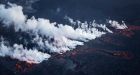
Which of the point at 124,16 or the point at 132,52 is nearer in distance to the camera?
the point at 132,52

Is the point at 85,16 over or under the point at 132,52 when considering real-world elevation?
over

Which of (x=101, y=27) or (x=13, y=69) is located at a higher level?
(x=101, y=27)

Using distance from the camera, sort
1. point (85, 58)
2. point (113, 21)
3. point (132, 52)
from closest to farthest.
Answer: point (85, 58)
point (132, 52)
point (113, 21)

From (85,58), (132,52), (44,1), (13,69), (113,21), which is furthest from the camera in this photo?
(44,1)

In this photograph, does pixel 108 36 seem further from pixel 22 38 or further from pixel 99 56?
pixel 22 38

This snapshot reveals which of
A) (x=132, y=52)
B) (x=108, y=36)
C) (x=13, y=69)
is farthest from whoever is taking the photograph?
(x=108, y=36)

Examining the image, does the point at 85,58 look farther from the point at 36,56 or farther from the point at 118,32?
the point at 118,32

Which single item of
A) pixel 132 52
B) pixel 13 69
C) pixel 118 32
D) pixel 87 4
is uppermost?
pixel 87 4

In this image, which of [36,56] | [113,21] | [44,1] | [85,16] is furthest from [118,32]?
[36,56]

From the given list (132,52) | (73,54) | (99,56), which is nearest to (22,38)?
(73,54)
